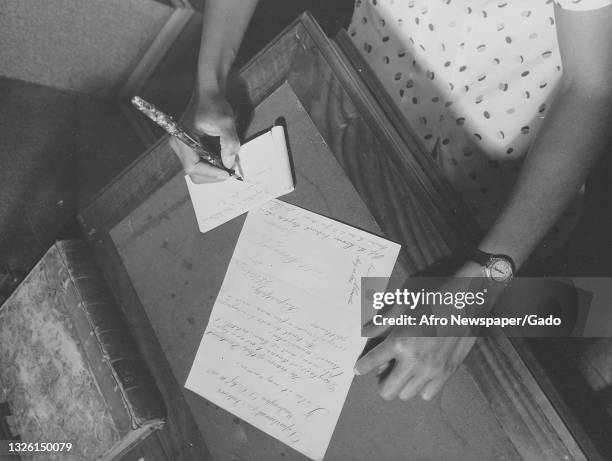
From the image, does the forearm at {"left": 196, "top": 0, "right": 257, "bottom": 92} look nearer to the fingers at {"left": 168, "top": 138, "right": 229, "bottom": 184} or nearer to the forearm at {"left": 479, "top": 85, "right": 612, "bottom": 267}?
the fingers at {"left": 168, "top": 138, "right": 229, "bottom": 184}

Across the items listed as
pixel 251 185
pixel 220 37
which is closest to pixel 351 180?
pixel 251 185

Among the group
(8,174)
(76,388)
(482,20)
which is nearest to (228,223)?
(76,388)

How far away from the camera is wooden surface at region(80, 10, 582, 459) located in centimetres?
48

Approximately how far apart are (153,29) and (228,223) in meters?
0.77

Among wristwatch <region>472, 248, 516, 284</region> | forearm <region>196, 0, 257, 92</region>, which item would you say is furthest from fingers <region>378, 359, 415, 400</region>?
forearm <region>196, 0, 257, 92</region>

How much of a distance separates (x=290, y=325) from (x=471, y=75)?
41 centimetres

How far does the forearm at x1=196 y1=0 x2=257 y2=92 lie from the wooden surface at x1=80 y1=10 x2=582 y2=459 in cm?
6

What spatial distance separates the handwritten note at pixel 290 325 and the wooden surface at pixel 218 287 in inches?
0.6

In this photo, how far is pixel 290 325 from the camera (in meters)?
0.56

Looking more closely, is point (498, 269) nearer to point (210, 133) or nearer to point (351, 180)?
point (351, 180)

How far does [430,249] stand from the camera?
0.52 metres

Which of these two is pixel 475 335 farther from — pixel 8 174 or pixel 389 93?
pixel 8 174

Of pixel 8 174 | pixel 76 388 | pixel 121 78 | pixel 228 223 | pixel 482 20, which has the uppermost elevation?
pixel 121 78

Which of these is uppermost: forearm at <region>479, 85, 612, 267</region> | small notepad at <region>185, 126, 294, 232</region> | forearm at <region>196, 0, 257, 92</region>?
forearm at <region>196, 0, 257, 92</region>
